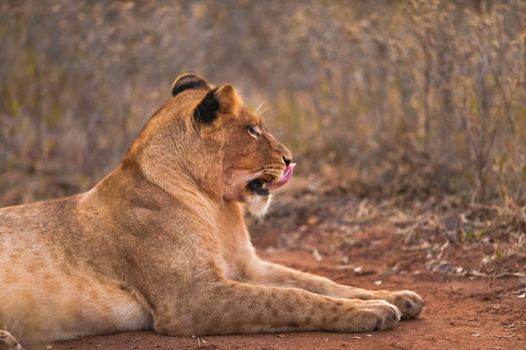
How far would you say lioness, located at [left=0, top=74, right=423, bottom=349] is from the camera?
4.28m

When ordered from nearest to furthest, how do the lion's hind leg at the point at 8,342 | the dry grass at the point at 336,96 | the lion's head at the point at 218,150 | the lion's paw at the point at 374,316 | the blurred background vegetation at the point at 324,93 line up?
the lion's hind leg at the point at 8,342
the lion's paw at the point at 374,316
the lion's head at the point at 218,150
the dry grass at the point at 336,96
the blurred background vegetation at the point at 324,93

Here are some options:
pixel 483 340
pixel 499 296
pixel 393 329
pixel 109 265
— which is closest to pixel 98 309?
pixel 109 265

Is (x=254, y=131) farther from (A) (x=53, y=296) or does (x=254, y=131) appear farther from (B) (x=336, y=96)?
(B) (x=336, y=96)

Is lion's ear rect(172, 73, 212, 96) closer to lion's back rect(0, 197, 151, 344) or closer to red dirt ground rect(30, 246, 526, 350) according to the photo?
lion's back rect(0, 197, 151, 344)

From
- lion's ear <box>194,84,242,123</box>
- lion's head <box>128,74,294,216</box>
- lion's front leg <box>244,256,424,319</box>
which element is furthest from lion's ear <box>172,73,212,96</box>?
lion's front leg <box>244,256,424,319</box>

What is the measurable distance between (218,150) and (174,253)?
695 millimetres

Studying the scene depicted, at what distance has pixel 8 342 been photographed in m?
4.02

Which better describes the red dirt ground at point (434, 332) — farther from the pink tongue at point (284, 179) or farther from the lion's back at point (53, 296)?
the pink tongue at point (284, 179)

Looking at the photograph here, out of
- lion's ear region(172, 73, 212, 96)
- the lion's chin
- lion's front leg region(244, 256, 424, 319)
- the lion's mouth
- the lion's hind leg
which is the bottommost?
the lion's hind leg

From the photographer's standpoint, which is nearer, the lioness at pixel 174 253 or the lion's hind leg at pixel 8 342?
the lion's hind leg at pixel 8 342

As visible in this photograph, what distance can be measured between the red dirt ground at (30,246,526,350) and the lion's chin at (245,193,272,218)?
94cm

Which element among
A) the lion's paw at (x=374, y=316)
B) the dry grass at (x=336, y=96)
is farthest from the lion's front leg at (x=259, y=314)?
the dry grass at (x=336, y=96)

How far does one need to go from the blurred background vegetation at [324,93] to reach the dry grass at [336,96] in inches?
0.7

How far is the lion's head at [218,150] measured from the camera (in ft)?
15.5
